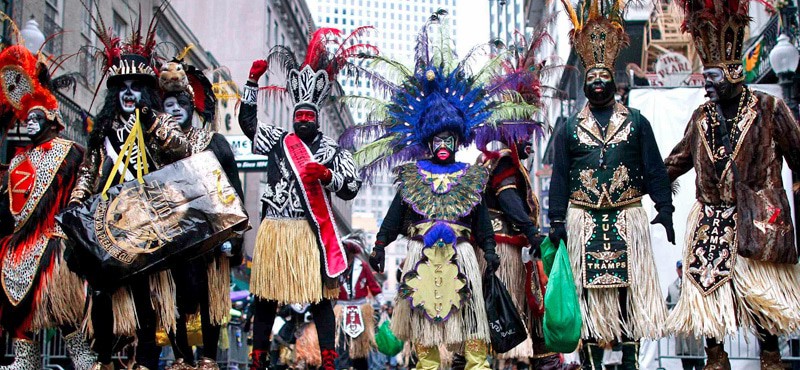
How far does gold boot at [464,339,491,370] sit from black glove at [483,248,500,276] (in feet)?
1.91

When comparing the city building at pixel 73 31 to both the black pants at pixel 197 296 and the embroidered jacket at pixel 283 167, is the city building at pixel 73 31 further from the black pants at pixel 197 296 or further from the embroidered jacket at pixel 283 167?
the black pants at pixel 197 296

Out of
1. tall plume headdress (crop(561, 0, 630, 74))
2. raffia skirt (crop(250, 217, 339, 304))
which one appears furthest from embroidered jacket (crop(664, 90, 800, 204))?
raffia skirt (crop(250, 217, 339, 304))

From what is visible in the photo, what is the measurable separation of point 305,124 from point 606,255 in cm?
262

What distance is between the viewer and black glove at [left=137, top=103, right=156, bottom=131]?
22.1ft

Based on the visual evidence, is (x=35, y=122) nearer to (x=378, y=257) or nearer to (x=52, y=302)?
(x=52, y=302)

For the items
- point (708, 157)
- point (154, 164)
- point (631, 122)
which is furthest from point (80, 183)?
point (708, 157)

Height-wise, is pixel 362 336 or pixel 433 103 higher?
pixel 433 103

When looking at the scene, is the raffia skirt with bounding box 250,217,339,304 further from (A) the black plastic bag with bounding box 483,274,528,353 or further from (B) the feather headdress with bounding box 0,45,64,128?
(B) the feather headdress with bounding box 0,45,64,128

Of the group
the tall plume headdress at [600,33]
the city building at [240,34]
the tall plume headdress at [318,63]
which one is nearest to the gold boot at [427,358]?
the tall plume headdress at [318,63]

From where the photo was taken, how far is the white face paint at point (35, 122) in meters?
7.74

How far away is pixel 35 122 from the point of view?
7.77 m

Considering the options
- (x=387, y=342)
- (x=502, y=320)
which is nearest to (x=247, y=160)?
(x=387, y=342)

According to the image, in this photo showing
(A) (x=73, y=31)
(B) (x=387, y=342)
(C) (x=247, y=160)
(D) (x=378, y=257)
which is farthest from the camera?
(C) (x=247, y=160)

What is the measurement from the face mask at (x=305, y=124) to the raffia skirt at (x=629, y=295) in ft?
7.41
